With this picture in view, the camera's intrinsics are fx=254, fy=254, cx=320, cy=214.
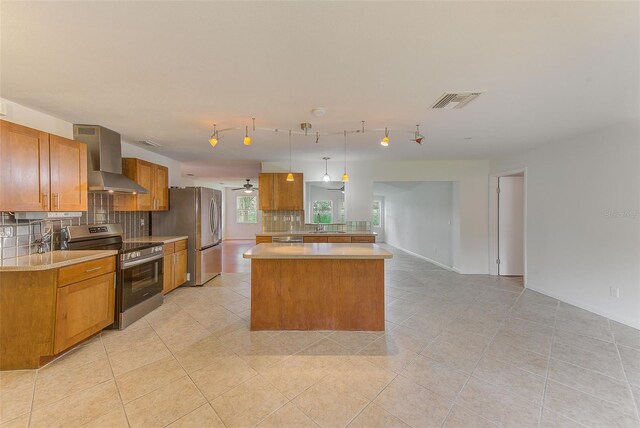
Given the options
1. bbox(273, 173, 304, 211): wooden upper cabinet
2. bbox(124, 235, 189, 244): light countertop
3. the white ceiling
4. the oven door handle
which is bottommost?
the oven door handle

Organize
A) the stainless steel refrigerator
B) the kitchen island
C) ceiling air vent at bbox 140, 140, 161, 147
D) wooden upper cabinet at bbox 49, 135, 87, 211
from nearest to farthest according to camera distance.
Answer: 1. wooden upper cabinet at bbox 49, 135, 87, 211
2. the kitchen island
3. ceiling air vent at bbox 140, 140, 161, 147
4. the stainless steel refrigerator

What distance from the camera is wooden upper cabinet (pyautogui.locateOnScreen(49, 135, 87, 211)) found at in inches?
105

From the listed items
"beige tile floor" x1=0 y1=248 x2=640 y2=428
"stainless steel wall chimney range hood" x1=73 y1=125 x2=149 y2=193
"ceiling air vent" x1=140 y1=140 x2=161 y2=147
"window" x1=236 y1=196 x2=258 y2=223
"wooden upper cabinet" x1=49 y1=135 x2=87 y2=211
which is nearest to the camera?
"beige tile floor" x1=0 y1=248 x2=640 y2=428

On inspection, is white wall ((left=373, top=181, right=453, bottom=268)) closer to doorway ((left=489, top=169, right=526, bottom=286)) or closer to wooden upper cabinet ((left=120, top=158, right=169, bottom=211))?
doorway ((left=489, top=169, right=526, bottom=286))

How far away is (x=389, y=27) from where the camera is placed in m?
1.50

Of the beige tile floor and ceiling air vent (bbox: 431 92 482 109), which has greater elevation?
ceiling air vent (bbox: 431 92 482 109)

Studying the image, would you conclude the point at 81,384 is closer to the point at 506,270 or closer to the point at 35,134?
the point at 35,134

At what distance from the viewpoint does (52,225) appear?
9.62 feet

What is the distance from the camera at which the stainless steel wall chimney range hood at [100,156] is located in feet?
10.3

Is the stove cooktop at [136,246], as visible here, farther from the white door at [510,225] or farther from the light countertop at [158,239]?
the white door at [510,225]

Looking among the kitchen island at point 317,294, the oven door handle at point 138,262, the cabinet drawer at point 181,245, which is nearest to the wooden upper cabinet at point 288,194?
the cabinet drawer at point 181,245

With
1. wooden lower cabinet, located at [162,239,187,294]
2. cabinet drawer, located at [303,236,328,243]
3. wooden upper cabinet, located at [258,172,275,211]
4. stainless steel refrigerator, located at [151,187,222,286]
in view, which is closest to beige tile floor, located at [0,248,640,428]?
wooden lower cabinet, located at [162,239,187,294]

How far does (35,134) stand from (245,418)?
325 cm

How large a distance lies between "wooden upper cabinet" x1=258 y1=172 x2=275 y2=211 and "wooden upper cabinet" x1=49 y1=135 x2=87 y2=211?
288 cm
